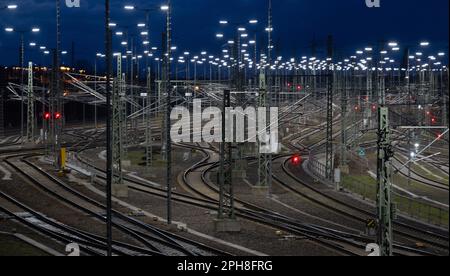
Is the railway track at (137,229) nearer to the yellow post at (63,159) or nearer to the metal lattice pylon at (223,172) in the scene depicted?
the metal lattice pylon at (223,172)

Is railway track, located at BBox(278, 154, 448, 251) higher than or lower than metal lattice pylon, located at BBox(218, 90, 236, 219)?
lower

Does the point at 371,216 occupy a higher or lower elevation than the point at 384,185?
lower

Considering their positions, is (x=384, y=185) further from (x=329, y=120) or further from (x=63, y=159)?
(x=63, y=159)

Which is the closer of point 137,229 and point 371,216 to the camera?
point 137,229

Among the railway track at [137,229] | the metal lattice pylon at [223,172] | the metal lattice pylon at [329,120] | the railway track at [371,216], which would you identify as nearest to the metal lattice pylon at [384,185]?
the railway track at [137,229]

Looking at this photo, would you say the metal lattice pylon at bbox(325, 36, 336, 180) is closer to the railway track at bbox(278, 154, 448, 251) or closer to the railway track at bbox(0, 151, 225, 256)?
the railway track at bbox(278, 154, 448, 251)

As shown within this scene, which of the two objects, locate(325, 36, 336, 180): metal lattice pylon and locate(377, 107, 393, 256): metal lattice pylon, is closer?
locate(377, 107, 393, 256): metal lattice pylon

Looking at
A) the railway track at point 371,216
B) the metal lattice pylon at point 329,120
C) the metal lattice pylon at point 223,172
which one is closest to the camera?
the metal lattice pylon at point 223,172

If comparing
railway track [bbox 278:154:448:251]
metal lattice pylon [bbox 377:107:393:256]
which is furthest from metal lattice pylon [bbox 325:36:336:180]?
metal lattice pylon [bbox 377:107:393:256]

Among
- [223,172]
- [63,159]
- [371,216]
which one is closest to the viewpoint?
[223,172]

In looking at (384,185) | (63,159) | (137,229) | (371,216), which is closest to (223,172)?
(137,229)
